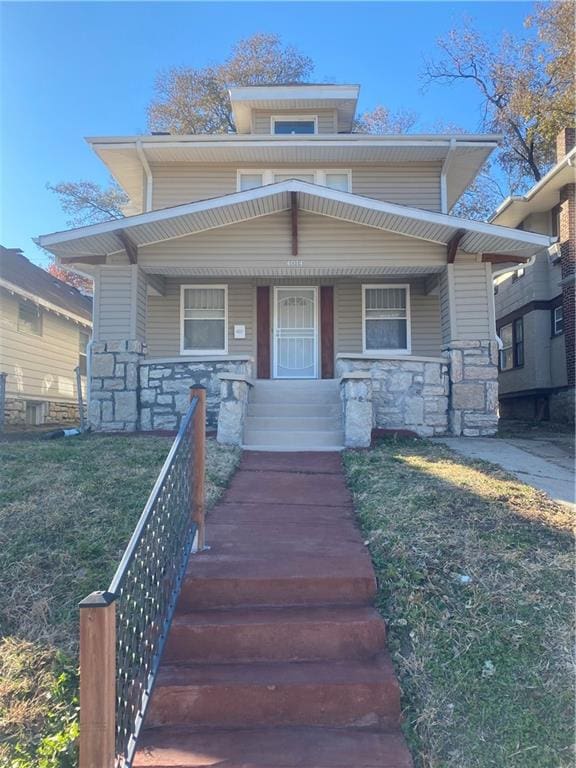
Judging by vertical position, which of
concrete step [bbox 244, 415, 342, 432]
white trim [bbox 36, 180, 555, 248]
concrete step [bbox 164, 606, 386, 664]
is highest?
white trim [bbox 36, 180, 555, 248]

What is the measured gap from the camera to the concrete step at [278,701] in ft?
8.43

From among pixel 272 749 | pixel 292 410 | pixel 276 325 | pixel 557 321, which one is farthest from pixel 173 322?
pixel 557 321

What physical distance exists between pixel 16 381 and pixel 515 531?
11.4m

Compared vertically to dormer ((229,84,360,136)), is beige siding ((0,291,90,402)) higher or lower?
lower

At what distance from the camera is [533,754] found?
7.68 ft

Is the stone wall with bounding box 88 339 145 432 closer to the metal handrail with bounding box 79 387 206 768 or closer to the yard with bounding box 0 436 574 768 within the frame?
the yard with bounding box 0 436 574 768

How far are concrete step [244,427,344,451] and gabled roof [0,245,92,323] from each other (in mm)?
7515

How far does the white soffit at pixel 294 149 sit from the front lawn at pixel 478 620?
7.54m

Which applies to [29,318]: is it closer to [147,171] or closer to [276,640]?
[147,171]

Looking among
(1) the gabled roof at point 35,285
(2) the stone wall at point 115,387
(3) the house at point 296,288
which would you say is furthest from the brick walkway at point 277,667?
(1) the gabled roof at point 35,285

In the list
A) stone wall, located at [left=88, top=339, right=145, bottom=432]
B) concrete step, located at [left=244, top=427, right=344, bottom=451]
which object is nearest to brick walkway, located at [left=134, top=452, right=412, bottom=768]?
concrete step, located at [left=244, top=427, right=344, bottom=451]

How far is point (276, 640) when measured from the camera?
293 centimetres

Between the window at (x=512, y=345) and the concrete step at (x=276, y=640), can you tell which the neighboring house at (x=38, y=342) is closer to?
the concrete step at (x=276, y=640)

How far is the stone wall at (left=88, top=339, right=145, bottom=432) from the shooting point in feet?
27.2
